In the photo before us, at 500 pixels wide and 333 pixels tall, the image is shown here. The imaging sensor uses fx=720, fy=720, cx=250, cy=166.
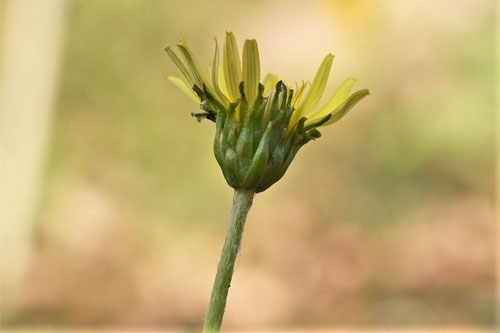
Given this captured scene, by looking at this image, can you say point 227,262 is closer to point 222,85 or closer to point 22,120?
point 222,85

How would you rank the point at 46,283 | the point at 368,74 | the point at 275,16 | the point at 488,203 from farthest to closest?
the point at 275,16 < the point at 368,74 < the point at 488,203 < the point at 46,283

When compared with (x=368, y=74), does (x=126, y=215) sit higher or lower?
lower

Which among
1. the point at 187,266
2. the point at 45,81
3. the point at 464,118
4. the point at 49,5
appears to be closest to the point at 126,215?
the point at 187,266

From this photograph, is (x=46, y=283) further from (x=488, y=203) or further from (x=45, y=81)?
(x=488, y=203)

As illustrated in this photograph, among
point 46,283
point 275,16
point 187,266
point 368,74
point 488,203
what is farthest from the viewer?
point 275,16

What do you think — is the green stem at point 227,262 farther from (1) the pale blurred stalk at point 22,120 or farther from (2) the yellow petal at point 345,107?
(1) the pale blurred stalk at point 22,120

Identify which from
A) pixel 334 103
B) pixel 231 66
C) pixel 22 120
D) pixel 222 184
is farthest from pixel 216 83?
pixel 222 184
